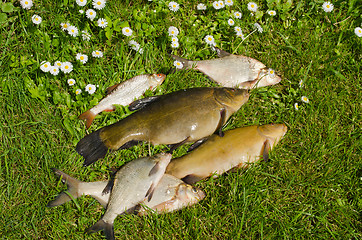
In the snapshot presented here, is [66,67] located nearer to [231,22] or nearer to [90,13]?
[90,13]

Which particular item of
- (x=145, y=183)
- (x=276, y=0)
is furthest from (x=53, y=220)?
(x=276, y=0)

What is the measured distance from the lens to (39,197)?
11.3ft

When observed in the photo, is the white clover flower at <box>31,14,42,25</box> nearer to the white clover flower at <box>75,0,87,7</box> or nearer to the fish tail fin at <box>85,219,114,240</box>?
the white clover flower at <box>75,0,87,7</box>

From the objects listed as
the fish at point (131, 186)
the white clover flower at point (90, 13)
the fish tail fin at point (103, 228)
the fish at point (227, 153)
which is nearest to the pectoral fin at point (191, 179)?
the fish at point (227, 153)

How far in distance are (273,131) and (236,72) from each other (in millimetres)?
816

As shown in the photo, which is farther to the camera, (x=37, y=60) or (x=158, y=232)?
(x=37, y=60)

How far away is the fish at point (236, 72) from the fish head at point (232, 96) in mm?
292

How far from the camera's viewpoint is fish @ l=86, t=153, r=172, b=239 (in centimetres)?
327

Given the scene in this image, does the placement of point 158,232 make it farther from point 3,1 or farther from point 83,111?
point 3,1

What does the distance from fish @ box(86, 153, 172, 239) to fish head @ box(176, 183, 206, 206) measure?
0.71ft

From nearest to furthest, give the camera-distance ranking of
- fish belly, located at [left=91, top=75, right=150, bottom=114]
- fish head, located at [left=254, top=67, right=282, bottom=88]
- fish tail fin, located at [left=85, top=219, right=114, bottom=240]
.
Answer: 1. fish tail fin, located at [left=85, top=219, right=114, bottom=240]
2. fish belly, located at [left=91, top=75, right=150, bottom=114]
3. fish head, located at [left=254, top=67, right=282, bottom=88]

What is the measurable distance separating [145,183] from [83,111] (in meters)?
1.04

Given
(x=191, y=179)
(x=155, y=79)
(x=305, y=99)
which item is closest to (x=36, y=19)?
(x=155, y=79)

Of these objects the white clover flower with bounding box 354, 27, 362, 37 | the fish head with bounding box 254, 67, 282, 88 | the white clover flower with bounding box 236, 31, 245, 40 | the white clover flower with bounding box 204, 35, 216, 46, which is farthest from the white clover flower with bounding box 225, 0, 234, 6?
the white clover flower with bounding box 354, 27, 362, 37
